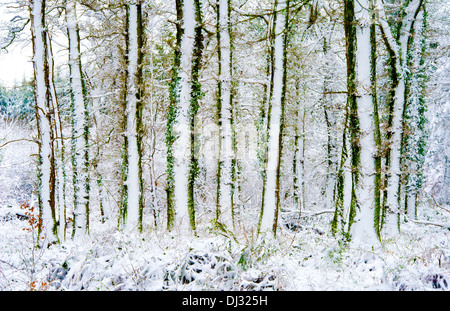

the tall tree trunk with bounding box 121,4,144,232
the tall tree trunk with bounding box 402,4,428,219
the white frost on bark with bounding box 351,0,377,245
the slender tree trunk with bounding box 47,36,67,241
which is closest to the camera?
the white frost on bark with bounding box 351,0,377,245

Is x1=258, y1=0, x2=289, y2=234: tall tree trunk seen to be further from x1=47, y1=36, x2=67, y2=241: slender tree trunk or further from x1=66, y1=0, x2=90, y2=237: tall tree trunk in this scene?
x1=66, y1=0, x2=90, y2=237: tall tree trunk

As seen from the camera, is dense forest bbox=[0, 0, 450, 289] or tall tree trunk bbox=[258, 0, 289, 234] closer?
dense forest bbox=[0, 0, 450, 289]

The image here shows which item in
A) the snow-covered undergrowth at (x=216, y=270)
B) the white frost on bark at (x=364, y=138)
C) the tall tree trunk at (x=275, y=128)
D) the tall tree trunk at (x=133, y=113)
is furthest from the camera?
the tall tree trunk at (x=133, y=113)

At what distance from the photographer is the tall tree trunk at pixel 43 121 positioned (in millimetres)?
6945

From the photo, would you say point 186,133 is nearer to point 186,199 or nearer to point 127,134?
point 186,199

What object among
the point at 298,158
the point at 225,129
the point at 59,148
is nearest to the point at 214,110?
the point at 225,129

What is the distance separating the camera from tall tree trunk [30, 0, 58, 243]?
22.8 feet

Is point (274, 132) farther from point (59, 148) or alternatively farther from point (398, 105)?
point (59, 148)

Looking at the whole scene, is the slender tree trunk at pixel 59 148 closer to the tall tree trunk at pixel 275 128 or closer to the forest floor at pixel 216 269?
the forest floor at pixel 216 269

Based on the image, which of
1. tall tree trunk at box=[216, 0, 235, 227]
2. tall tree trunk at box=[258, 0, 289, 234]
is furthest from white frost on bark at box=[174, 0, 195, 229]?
tall tree trunk at box=[258, 0, 289, 234]

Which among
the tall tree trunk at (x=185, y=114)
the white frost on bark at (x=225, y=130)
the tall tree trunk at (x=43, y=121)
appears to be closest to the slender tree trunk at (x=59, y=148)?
the tall tree trunk at (x=43, y=121)

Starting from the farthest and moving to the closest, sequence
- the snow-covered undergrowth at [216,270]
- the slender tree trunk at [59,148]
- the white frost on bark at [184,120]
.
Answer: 1. the slender tree trunk at [59,148]
2. the white frost on bark at [184,120]
3. the snow-covered undergrowth at [216,270]
